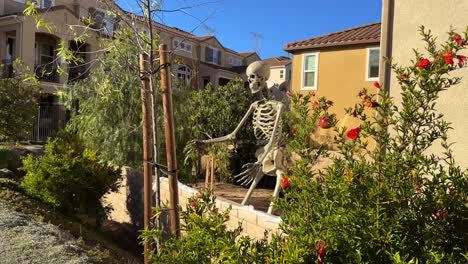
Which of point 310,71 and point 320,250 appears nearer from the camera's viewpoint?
point 320,250

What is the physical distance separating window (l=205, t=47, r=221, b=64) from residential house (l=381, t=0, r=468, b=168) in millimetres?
30693

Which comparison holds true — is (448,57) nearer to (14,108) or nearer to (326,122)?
(326,122)

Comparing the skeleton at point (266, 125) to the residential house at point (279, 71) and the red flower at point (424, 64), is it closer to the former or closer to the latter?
the red flower at point (424, 64)

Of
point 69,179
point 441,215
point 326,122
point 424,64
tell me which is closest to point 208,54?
point 69,179

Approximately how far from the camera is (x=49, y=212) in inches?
280

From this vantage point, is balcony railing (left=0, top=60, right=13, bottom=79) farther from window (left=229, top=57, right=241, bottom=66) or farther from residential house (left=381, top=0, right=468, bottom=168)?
window (left=229, top=57, right=241, bottom=66)

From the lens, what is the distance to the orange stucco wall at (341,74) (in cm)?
1666

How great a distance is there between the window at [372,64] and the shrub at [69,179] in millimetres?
11215

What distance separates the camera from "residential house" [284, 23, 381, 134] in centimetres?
1638

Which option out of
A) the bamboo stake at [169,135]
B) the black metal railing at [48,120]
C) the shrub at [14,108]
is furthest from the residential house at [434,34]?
the black metal railing at [48,120]

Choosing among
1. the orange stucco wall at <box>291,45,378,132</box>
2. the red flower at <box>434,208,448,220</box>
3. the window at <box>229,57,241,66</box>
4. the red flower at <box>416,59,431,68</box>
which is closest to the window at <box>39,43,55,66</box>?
the orange stucco wall at <box>291,45,378,132</box>

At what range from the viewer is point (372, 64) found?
16297mm

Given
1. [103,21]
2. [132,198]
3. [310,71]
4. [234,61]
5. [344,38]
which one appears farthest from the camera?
[234,61]

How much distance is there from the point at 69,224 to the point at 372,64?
12660mm
